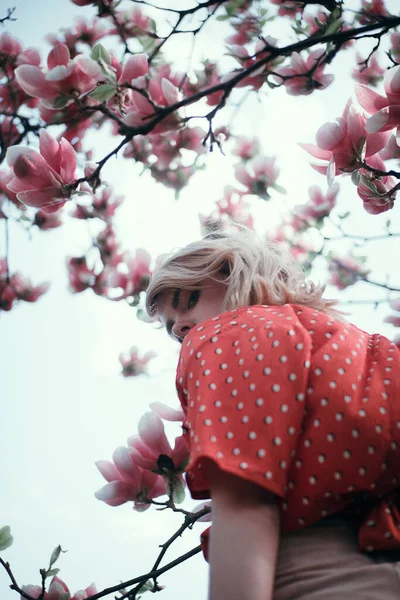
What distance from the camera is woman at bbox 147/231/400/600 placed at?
0.46 meters

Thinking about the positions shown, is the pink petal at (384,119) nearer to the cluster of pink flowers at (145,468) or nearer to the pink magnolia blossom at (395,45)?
the pink magnolia blossom at (395,45)

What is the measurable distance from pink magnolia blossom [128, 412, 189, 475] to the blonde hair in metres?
0.27

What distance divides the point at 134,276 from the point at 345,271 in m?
0.83

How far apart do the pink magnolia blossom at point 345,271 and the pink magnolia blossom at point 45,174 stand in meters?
1.20

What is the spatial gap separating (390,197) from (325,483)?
74 centimetres

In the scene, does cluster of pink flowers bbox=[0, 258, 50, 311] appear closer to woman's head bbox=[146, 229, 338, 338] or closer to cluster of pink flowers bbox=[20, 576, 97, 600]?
cluster of pink flowers bbox=[20, 576, 97, 600]

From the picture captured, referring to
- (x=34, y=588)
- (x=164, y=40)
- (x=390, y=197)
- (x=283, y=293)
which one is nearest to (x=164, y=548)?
(x=34, y=588)

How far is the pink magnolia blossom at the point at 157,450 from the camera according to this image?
1.09m

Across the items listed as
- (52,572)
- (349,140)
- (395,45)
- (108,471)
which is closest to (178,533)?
(108,471)

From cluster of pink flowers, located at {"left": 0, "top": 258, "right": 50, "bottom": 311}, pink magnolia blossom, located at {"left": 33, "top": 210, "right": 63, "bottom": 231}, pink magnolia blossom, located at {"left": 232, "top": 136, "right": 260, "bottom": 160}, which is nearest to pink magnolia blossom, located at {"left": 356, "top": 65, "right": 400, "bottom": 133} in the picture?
pink magnolia blossom, located at {"left": 232, "top": 136, "right": 260, "bottom": 160}

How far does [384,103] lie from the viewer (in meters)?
0.84

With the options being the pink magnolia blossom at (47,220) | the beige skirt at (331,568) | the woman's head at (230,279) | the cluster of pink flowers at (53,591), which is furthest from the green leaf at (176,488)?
the pink magnolia blossom at (47,220)

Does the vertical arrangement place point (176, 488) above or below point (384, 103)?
below

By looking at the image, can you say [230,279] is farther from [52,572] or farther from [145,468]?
[52,572]
